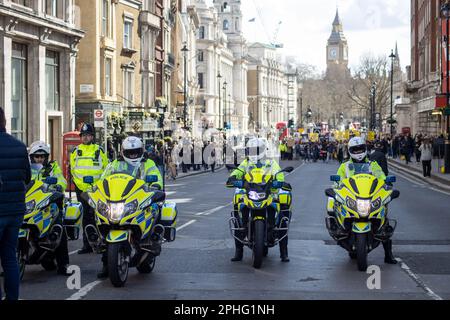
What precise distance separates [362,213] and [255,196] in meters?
1.38

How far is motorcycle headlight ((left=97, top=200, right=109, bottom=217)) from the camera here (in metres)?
10.1

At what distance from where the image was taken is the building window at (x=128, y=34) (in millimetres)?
50312

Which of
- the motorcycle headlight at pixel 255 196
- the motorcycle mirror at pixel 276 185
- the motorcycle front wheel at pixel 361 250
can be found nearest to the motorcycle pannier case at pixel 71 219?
the motorcycle headlight at pixel 255 196

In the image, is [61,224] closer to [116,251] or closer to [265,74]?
[116,251]

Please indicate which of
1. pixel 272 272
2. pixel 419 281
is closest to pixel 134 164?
pixel 272 272

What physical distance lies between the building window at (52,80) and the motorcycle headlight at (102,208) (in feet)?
82.7

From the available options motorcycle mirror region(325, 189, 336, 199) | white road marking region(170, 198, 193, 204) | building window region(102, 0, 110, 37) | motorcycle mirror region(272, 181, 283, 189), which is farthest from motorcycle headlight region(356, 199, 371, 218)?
building window region(102, 0, 110, 37)

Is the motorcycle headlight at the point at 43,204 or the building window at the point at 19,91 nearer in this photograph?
the motorcycle headlight at the point at 43,204

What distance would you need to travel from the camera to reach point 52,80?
1400 inches

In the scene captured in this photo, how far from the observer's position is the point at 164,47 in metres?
62.5

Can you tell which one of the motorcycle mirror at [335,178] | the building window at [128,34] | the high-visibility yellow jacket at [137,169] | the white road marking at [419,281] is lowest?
the white road marking at [419,281]

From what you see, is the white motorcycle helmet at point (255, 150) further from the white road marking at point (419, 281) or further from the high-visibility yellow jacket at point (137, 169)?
the white road marking at point (419, 281)

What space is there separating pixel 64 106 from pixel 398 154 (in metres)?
36.0
